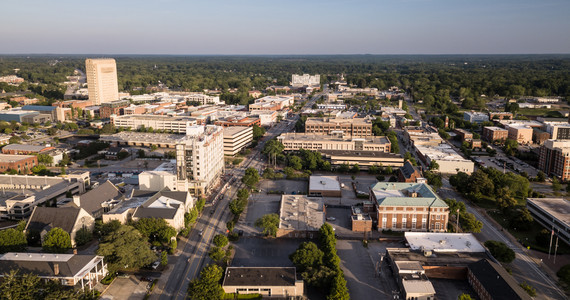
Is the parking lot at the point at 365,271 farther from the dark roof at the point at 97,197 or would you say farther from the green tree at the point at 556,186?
the green tree at the point at 556,186

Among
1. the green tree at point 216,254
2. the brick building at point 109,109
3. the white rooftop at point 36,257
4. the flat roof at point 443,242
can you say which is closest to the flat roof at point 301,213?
the green tree at point 216,254

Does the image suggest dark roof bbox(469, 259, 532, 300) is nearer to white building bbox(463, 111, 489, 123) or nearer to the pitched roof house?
the pitched roof house

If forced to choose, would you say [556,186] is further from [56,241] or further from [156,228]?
[56,241]

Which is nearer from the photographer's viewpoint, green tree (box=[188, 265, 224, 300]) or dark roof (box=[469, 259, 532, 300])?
dark roof (box=[469, 259, 532, 300])

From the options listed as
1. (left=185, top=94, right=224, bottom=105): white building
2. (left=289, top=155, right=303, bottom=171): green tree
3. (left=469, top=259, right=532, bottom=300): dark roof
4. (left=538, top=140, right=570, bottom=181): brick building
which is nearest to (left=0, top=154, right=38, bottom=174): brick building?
(left=289, top=155, right=303, bottom=171): green tree

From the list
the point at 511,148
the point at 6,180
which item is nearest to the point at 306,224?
the point at 6,180

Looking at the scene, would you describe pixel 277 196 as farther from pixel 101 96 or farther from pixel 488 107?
pixel 488 107
